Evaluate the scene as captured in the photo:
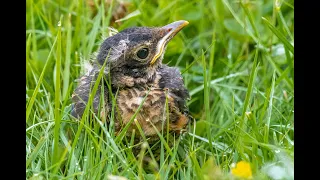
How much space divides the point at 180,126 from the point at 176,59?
134 centimetres

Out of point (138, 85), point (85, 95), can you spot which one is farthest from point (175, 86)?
point (85, 95)

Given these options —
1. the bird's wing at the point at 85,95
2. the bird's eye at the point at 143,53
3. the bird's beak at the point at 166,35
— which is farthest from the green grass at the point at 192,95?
the bird's eye at the point at 143,53

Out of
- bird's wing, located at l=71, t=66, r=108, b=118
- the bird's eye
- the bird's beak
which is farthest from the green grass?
the bird's eye

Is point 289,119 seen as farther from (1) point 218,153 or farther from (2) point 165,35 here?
(2) point 165,35

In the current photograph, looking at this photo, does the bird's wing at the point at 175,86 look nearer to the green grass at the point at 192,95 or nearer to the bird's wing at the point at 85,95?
the green grass at the point at 192,95

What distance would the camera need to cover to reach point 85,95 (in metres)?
A: 3.42

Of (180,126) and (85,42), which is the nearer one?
(180,126)

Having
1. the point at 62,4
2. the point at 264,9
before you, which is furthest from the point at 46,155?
the point at 264,9

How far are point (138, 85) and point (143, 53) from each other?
0.53 ft

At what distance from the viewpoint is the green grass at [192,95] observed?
2.98m

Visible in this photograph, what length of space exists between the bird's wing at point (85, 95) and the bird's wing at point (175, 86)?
0.33m

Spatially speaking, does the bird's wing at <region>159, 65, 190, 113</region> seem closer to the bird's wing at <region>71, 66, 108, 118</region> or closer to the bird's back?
the bird's back

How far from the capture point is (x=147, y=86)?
3434 mm

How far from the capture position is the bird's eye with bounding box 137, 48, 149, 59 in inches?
134
